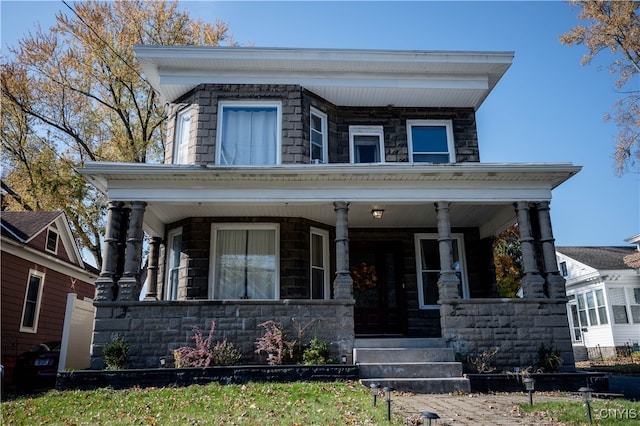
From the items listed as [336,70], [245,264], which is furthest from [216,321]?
[336,70]

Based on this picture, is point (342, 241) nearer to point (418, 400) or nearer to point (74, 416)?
point (418, 400)

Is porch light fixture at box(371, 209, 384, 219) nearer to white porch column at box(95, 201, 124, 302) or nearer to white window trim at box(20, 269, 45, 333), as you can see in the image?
white porch column at box(95, 201, 124, 302)

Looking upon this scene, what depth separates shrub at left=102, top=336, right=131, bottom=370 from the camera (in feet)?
27.6

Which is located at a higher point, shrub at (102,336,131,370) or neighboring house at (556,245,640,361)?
neighboring house at (556,245,640,361)

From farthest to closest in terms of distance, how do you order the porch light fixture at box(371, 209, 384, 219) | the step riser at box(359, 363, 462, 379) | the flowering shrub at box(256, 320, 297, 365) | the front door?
the front door < the porch light fixture at box(371, 209, 384, 219) < the flowering shrub at box(256, 320, 297, 365) < the step riser at box(359, 363, 462, 379)

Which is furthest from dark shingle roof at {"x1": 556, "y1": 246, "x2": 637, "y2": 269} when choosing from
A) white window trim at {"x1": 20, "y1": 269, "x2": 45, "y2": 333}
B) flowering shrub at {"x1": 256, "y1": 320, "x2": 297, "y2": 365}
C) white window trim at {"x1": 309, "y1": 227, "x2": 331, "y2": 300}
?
white window trim at {"x1": 20, "y1": 269, "x2": 45, "y2": 333}

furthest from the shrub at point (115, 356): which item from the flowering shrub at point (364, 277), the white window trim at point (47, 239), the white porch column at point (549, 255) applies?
the white porch column at point (549, 255)

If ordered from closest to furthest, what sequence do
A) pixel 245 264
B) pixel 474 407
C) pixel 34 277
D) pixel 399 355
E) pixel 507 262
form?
pixel 474 407 < pixel 399 355 < pixel 245 264 < pixel 34 277 < pixel 507 262

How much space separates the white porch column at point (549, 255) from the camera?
368 inches

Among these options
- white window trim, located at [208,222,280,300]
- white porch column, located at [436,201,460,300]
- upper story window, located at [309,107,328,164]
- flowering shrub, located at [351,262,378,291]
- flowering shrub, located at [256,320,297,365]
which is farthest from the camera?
flowering shrub, located at [351,262,378,291]

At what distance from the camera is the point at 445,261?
9430 millimetres

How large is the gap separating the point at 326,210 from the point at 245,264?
2.36 metres

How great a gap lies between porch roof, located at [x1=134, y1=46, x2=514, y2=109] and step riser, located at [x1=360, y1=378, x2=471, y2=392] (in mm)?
7232

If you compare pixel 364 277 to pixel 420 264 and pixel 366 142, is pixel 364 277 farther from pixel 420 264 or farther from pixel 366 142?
pixel 366 142
